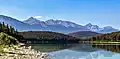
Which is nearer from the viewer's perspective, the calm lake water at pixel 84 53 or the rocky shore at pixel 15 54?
the rocky shore at pixel 15 54

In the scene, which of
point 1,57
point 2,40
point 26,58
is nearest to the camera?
point 1,57

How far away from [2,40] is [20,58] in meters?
17.9

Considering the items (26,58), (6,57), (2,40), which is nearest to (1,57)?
(6,57)

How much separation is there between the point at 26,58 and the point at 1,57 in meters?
3.16

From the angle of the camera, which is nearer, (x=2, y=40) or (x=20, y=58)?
(x=20, y=58)

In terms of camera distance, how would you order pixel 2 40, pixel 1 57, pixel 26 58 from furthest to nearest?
pixel 2 40
pixel 26 58
pixel 1 57

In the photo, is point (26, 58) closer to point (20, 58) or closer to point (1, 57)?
point (20, 58)

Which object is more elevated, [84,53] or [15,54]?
[15,54]

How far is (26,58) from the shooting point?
32000 millimetres

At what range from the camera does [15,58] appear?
3006cm

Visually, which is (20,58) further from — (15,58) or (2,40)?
(2,40)

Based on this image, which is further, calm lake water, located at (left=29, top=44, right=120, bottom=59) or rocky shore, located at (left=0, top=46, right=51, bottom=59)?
calm lake water, located at (left=29, top=44, right=120, bottom=59)

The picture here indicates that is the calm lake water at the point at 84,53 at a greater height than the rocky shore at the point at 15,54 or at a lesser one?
lesser

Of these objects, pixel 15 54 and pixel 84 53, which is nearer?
pixel 15 54
